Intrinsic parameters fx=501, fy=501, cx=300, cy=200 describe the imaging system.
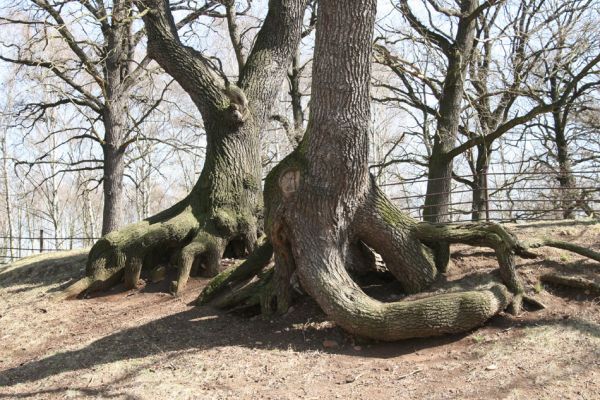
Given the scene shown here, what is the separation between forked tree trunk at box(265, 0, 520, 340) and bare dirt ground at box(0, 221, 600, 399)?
355 millimetres

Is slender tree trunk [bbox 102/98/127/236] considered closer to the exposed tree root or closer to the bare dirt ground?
the bare dirt ground

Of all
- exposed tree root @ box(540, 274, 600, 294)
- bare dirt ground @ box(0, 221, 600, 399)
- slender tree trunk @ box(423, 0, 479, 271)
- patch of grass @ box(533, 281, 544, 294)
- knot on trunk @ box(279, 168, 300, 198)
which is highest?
slender tree trunk @ box(423, 0, 479, 271)

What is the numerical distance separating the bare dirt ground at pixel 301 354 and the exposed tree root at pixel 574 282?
0.30 feet

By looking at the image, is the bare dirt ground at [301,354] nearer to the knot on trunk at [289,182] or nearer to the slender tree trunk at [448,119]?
the knot on trunk at [289,182]

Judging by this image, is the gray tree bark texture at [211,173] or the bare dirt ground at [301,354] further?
the gray tree bark texture at [211,173]

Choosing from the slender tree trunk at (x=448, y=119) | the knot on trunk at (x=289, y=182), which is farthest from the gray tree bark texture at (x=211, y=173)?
the slender tree trunk at (x=448, y=119)

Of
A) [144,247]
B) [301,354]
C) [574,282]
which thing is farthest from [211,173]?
[574,282]

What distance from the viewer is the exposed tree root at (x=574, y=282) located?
602 cm

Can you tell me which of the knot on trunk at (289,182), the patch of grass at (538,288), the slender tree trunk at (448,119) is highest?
the slender tree trunk at (448,119)

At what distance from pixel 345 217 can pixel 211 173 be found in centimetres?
367

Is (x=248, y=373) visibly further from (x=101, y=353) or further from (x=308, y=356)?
(x=101, y=353)

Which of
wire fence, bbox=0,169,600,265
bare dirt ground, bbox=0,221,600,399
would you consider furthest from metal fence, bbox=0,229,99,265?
bare dirt ground, bbox=0,221,600,399

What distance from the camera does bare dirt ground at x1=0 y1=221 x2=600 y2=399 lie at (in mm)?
4668

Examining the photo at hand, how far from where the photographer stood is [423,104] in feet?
45.2
